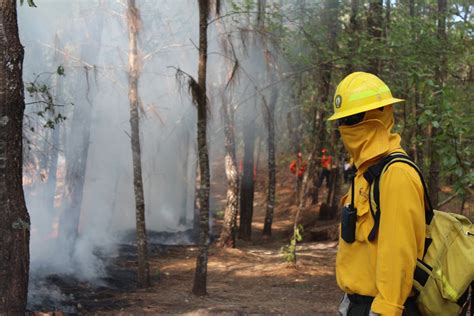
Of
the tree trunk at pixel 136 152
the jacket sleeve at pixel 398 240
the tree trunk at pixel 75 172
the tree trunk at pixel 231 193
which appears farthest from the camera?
the tree trunk at pixel 231 193

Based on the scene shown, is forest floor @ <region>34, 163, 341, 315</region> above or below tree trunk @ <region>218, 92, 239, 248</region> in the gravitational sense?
below

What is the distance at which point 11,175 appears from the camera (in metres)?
4.49

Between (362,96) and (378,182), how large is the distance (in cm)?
36

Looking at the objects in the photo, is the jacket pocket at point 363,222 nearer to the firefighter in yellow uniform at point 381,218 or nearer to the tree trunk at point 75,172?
the firefighter in yellow uniform at point 381,218

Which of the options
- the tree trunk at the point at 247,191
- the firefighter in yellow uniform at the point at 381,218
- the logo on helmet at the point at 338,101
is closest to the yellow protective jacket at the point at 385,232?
the firefighter in yellow uniform at the point at 381,218

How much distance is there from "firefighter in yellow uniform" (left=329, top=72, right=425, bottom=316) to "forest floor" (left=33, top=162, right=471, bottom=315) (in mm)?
5914

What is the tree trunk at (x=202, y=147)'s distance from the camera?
8750 mm

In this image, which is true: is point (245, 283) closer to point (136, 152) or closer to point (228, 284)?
point (228, 284)

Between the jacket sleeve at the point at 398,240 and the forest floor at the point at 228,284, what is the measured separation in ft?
20.0

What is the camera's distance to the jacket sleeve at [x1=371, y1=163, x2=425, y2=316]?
1976mm

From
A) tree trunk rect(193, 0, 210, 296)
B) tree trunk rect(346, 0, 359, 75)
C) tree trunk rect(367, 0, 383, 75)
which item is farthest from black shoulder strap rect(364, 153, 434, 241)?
tree trunk rect(346, 0, 359, 75)

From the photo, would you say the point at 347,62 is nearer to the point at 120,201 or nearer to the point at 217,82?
the point at 217,82

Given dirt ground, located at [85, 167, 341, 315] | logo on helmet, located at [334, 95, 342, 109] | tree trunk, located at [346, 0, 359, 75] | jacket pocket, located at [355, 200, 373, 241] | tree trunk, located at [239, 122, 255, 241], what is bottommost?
dirt ground, located at [85, 167, 341, 315]

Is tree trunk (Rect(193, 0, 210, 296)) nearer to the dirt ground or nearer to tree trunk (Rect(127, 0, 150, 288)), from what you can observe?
the dirt ground
